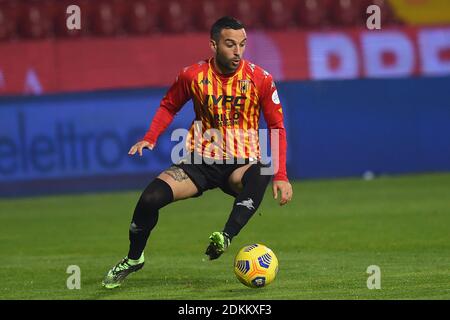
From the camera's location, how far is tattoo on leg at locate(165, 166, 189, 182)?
956 centimetres

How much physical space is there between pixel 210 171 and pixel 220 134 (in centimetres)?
33

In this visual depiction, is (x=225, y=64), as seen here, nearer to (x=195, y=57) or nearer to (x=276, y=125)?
(x=276, y=125)

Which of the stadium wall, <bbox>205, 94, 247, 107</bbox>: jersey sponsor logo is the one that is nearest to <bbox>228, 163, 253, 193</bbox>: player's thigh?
<bbox>205, 94, 247, 107</bbox>: jersey sponsor logo

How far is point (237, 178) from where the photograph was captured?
379 inches

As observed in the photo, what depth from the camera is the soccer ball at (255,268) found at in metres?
9.05

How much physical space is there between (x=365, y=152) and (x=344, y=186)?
4.79ft

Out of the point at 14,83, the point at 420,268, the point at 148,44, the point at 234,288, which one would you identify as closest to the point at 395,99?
the point at 148,44

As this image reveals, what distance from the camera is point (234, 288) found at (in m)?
9.38

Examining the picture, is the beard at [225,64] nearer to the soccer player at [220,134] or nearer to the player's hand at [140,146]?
the soccer player at [220,134]

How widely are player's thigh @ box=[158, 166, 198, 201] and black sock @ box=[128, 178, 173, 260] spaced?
0.19ft

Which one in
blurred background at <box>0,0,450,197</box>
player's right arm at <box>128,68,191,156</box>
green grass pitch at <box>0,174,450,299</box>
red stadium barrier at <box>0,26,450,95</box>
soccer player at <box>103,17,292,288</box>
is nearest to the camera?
green grass pitch at <box>0,174,450,299</box>

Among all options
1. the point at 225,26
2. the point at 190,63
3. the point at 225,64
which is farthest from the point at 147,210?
the point at 190,63

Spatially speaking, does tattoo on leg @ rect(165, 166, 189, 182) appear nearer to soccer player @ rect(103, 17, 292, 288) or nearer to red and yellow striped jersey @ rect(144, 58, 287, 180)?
soccer player @ rect(103, 17, 292, 288)

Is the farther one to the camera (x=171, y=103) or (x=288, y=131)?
(x=288, y=131)
